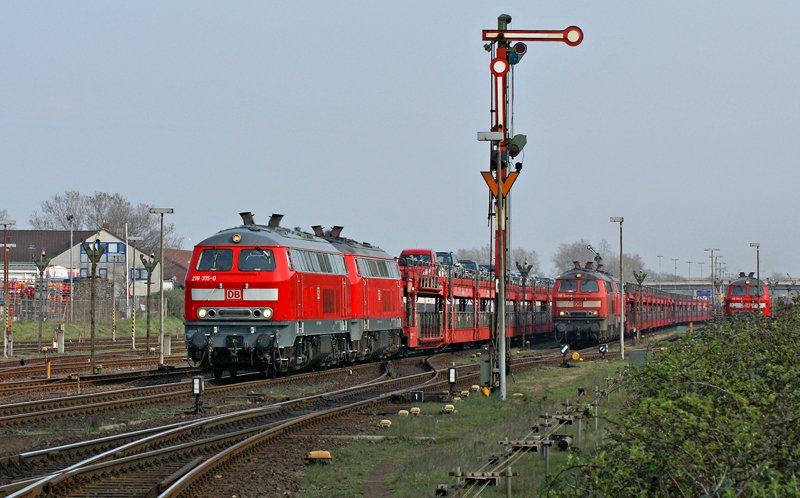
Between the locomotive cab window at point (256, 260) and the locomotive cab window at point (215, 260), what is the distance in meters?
0.32

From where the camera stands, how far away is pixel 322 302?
32188 millimetres

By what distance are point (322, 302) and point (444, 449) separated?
15364 millimetres

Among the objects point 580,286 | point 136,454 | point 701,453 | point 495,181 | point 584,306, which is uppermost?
point 495,181

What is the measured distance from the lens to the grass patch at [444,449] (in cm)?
1409

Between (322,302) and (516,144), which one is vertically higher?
(516,144)

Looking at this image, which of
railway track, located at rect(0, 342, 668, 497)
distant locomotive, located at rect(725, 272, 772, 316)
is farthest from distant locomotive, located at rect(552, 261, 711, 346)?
railway track, located at rect(0, 342, 668, 497)

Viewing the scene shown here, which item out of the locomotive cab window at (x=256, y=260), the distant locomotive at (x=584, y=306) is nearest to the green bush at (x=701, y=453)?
the locomotive cab window at (x=256, y=260)

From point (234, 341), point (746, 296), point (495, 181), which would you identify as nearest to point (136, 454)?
point (495, 181)

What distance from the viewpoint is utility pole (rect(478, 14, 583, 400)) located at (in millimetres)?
24203

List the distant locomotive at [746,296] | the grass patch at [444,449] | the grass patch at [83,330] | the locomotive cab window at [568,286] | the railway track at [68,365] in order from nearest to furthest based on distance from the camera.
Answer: the grass patch at [444,449] → the railway track at [68,365] → the locomotive cab window at [568,286] → the distant locomotive at [746,296] → the grass patch at [83,330]

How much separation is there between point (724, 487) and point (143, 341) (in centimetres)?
6062

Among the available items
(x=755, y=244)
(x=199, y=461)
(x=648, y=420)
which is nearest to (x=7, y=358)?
(x=199, y=461)

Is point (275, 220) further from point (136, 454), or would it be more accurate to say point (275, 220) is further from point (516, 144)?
point (136, 454)

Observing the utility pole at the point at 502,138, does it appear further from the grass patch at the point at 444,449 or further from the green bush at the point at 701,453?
the green bush at the point at 701,453
